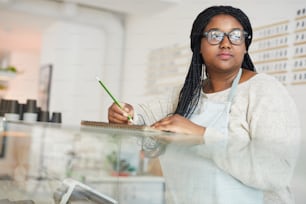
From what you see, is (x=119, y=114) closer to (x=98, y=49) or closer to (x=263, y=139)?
(x=263, y=139)

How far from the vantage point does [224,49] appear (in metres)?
0.62

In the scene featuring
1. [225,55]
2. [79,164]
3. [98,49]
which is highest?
[98,49]

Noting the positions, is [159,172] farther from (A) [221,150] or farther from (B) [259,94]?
(B) [259,94]

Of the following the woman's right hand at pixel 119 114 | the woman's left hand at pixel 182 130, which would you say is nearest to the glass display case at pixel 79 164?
the woman's left hand at pixel 182 130

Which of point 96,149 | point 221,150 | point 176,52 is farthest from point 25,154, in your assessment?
point 176,52

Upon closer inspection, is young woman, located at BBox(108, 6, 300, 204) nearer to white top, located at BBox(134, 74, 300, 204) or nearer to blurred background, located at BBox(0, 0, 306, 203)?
white top, located at BBox(134, 74, 300, 204)

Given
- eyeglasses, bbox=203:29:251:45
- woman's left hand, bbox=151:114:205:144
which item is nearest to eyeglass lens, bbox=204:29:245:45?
eyeglasses, bbox=203:29:251:45

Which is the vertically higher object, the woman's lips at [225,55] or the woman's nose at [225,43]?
the woman's nose at [225,43]

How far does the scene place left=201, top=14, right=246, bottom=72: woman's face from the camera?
625mm

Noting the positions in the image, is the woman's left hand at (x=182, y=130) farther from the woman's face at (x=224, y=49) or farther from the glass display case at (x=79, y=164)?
the woman's face at (x=224, y=49)

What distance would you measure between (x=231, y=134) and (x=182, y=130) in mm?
93

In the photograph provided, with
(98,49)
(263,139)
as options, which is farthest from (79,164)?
(98,49)

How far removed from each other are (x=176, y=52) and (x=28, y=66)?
2132 mm

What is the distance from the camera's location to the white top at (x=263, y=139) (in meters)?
0.52
